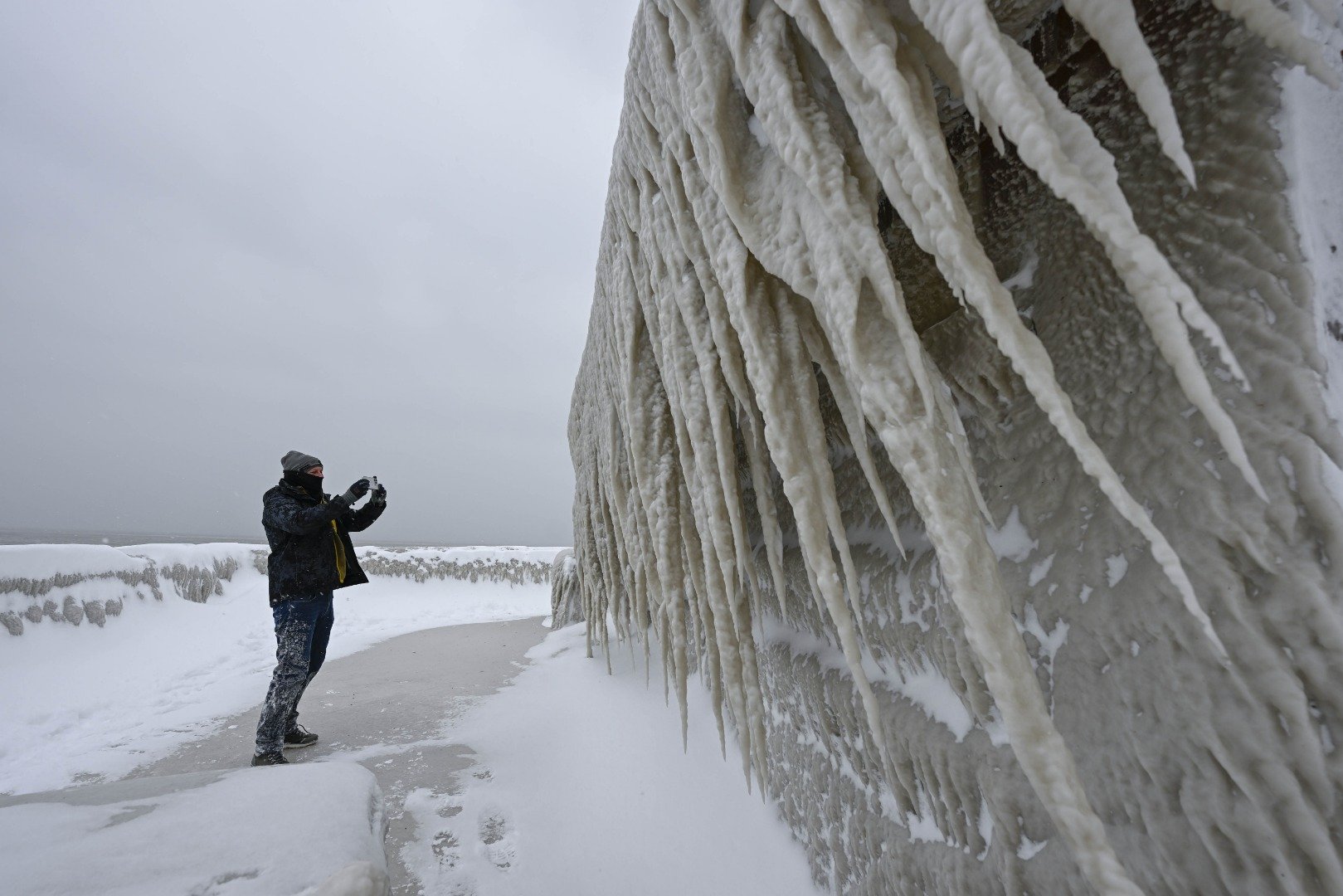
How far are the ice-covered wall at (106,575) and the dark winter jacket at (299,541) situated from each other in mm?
5127

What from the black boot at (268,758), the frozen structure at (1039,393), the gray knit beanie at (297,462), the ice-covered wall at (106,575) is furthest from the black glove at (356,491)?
the ice-covered wall at (106,575)

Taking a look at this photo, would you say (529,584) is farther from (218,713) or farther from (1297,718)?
(1297,718)

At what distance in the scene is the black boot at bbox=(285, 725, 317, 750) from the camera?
9.54ft

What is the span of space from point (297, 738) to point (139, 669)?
4.02 metres

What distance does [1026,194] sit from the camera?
43.6 inches

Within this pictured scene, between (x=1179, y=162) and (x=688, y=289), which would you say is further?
(x=688, y=289)

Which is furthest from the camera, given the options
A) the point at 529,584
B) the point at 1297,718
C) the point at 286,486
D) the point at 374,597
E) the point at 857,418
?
the point at 529,584

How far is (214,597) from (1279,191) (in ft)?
37.5

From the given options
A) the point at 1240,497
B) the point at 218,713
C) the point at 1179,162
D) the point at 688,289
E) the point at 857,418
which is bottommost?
the point at 218,713

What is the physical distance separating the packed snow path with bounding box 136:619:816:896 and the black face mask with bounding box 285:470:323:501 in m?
1.39

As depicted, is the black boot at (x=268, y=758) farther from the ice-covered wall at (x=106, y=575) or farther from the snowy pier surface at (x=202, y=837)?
the ice-covered wall at (x=106, y=575)

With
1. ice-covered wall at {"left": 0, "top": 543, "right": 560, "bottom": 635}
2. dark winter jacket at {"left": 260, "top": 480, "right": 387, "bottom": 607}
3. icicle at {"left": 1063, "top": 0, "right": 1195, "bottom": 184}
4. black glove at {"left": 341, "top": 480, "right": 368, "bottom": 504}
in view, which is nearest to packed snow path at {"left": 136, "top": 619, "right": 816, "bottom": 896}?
dark winter jacket at {"left": 260, "top": 480, "right": 387, "bottom": 607}

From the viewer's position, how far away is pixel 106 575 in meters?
6.50

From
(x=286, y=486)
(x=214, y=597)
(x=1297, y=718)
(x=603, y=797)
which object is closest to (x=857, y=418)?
(x=1297, y=718)
